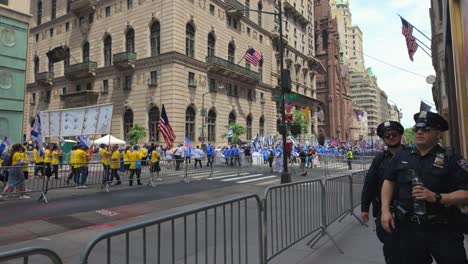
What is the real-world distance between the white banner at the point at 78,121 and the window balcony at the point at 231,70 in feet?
92.7

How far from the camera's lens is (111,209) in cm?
974

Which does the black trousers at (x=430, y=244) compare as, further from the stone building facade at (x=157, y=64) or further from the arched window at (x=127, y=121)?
the arched window at (x=127, y=121)

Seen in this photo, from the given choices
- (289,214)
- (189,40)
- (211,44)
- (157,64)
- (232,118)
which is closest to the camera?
(289,214)

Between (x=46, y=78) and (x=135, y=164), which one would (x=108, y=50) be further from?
(x=135, y=164)

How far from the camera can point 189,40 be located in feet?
133

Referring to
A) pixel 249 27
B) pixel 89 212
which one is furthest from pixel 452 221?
pixel 249 27

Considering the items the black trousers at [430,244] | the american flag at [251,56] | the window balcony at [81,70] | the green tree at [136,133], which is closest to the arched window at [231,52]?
the american flag at [251,56]

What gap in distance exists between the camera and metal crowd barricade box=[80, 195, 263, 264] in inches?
109

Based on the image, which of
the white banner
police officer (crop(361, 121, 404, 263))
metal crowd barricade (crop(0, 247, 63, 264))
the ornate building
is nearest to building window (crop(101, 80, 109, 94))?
the white banner

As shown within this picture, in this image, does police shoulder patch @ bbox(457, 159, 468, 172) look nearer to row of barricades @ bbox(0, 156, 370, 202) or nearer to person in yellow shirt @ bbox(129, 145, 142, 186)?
row of barricades @ bbox(0, 156, 370, 202)

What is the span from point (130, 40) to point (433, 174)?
4324 centimetres

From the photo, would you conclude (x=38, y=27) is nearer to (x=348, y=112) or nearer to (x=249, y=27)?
(x=249, y=27)

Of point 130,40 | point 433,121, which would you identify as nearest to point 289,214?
point 433,121

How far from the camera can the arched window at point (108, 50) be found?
43.8 metres
